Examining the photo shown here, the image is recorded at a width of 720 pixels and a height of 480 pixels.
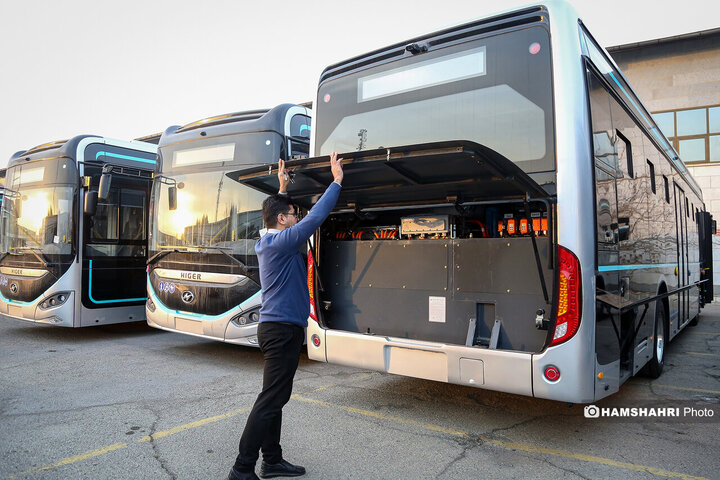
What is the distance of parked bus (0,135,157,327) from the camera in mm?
8633

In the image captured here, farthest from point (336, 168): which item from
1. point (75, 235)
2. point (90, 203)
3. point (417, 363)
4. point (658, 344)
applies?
point (75, 235)

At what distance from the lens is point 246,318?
6.79 m

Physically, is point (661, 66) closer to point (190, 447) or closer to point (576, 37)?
point (576, 37)

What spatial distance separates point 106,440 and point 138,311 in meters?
5.59

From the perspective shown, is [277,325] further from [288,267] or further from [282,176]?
[282,176]

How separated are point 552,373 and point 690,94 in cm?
1900

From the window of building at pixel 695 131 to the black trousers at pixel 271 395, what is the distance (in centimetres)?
1902

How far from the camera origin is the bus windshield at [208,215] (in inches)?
272

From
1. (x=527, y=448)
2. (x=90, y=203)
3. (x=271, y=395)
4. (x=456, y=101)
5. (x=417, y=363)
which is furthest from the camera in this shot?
(x=90, y=203)

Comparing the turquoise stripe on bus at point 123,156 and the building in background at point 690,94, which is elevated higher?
the building in background at point 690,94

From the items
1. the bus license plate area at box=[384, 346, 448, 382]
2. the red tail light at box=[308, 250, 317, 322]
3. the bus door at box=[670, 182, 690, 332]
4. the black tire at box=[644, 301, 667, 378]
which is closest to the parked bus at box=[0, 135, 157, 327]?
the red tail light at box=[308, 250, 317, 322]

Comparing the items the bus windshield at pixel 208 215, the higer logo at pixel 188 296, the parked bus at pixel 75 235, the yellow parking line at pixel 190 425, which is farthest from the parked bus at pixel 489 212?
the parked bus at pixel 75 235

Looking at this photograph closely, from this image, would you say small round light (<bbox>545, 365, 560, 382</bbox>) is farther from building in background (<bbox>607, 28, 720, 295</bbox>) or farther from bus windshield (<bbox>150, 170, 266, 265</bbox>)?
building in background (<bbox>607, 28, 720, 295</bbox>)

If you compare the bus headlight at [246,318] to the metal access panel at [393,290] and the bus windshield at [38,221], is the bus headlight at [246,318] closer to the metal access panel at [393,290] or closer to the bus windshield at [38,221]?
the metal access panel at [393,290]
